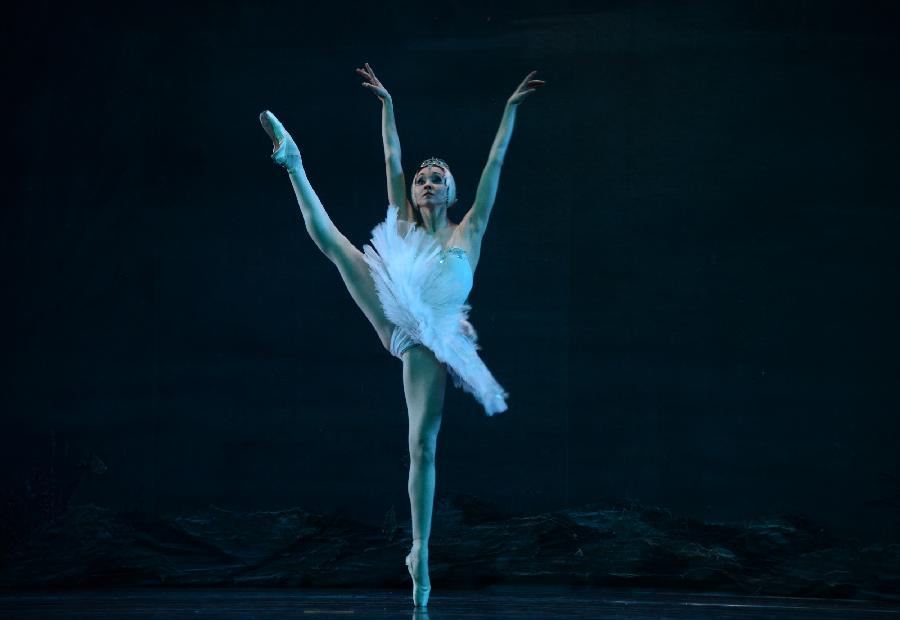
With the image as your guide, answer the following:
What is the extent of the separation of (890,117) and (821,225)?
56cm

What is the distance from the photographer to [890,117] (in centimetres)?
464

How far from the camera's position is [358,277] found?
3725 mm

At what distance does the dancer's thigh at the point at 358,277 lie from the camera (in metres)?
3.71

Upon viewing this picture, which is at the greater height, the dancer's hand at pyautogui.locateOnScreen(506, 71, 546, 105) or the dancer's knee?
the dancer's hand at pyautogui.locateOnScreen(506, 71, 546, 105)

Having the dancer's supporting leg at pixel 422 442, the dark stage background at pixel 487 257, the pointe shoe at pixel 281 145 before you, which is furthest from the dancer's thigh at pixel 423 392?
the dark stage background at pixel 487 257

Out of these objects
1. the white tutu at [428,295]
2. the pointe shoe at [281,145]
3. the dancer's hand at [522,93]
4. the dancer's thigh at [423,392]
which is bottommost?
the dancer's thigh at [423,392]

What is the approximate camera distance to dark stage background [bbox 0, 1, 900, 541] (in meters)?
4.66

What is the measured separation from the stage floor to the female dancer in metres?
0.31

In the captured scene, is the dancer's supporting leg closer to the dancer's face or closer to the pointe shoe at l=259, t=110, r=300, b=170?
the dancer's face

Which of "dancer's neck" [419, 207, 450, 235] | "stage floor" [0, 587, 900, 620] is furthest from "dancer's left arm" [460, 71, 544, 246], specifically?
"stage floor" [0, 587, 900, 620]

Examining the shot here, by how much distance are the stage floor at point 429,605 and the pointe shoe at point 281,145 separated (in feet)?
5.15

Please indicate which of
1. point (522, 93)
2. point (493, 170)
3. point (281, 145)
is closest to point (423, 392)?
point (493, 170)

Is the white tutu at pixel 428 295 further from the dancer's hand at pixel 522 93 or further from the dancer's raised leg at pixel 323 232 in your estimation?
the dancer's hand at pixel 522 93

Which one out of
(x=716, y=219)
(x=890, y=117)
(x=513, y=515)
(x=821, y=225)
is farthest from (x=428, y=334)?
(x=890, y=117)
